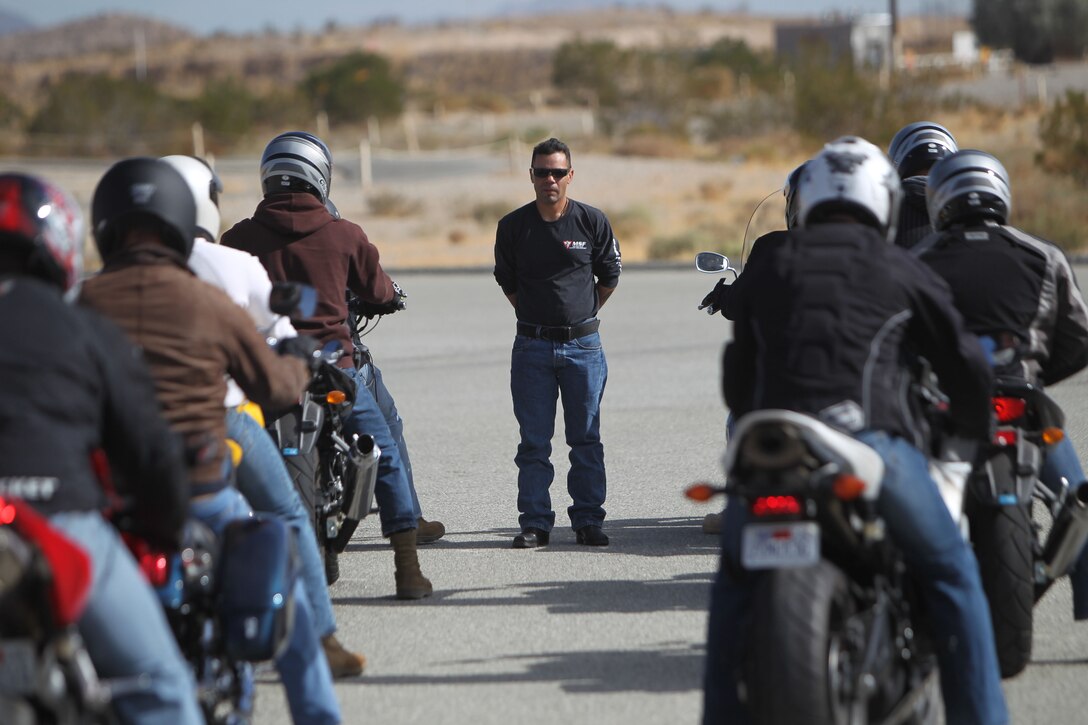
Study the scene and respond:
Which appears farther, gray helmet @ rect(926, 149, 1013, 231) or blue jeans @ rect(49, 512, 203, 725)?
gray helmet @ rect(926, 149, 1013, 231)

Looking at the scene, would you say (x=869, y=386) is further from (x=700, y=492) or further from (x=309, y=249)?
(x=309, y=249)

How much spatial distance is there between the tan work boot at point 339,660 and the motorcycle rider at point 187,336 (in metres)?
1.19

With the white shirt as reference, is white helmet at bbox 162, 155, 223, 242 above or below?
above

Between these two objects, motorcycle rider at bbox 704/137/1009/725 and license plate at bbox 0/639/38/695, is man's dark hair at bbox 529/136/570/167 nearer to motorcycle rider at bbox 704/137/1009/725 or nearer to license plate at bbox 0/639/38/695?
motorcycle rider at bbox 704/137/1009/725

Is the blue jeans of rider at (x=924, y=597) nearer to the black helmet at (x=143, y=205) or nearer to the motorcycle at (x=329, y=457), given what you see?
the black helmet at (x=143, y=205)

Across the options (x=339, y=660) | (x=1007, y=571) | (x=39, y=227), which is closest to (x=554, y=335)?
(x=339, y=660)

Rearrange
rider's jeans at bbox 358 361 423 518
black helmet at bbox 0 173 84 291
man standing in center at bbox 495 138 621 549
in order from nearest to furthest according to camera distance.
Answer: black helmet at bbox 0 173 84 291 → rider's jeans at bbox 358 361 423 518 → man standing in center at bbox 495 138 621 549

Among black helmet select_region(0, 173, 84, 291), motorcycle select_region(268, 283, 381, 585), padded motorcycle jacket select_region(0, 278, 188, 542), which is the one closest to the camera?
padded motorcycle jacket select_region(0, 278, 188, 542)

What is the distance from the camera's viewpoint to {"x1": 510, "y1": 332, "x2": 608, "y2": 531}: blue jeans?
27.6 ft

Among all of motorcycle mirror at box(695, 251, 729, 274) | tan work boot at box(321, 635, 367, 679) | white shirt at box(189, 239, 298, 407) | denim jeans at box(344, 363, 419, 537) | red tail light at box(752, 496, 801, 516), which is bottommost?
tan work boot at box(321, 635, 367, 679)

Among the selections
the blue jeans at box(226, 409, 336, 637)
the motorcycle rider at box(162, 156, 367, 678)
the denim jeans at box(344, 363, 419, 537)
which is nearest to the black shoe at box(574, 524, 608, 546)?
the denim jeans at box(344, 363, 419, 537)

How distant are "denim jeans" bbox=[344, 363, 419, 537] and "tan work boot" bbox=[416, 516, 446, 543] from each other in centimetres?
102

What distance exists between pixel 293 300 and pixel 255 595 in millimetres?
1384

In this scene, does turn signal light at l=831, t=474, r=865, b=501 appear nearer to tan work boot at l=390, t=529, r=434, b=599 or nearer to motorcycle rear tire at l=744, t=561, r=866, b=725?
motorcycle rear tire at l=744, t=561, r=866, b=725
